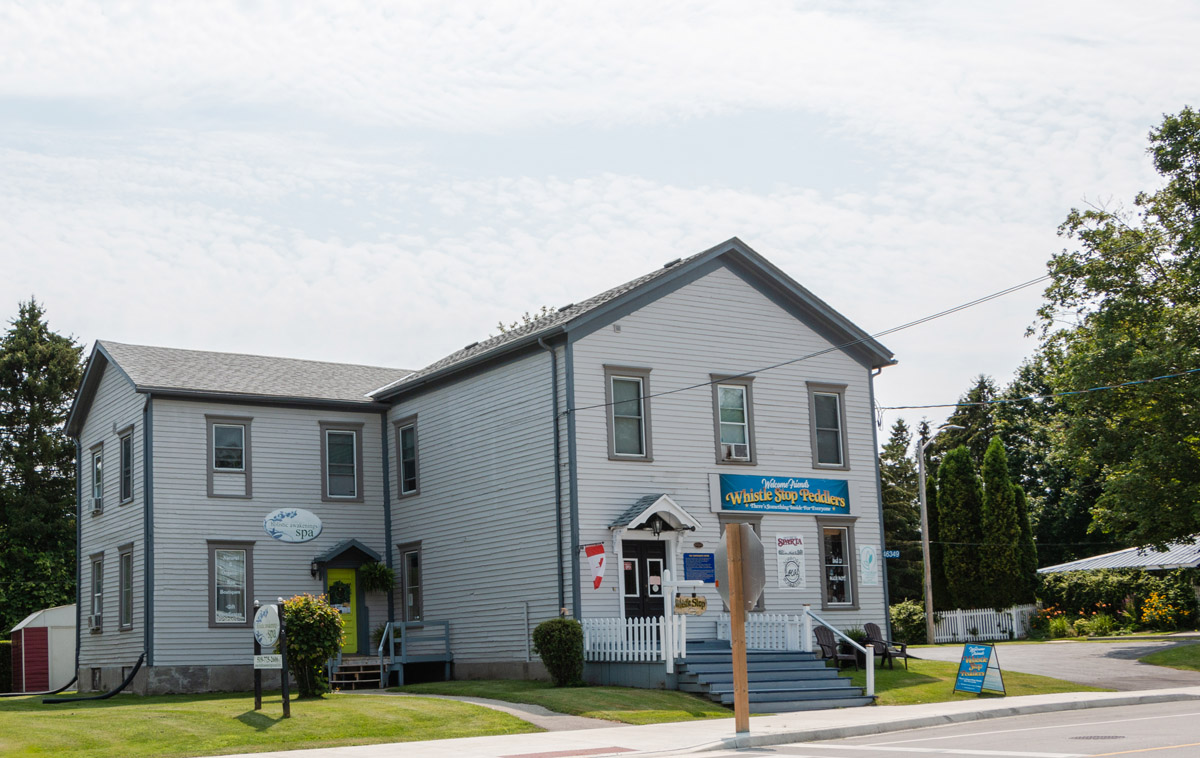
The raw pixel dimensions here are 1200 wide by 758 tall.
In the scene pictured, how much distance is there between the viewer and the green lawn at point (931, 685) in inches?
904

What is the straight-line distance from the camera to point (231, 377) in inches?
1223

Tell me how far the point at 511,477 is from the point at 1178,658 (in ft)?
53.1

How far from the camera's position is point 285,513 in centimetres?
3000

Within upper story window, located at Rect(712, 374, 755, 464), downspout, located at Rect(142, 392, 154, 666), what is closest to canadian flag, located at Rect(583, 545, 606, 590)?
upper story window, located at Rect(712, 374, 755, 464)

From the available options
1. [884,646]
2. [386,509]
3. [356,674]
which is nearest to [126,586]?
[386,509]

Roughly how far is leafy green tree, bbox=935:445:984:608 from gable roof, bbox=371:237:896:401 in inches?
819

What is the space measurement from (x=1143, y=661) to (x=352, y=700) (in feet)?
61.3

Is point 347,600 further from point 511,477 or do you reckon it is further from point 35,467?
point 35,467

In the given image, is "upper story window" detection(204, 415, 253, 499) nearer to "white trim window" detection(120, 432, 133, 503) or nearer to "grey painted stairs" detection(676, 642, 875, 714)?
"white trim window" detection(120, 432, 133, 503)

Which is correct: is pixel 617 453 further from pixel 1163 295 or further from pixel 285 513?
pixel 1163 295

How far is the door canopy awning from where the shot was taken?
81.8 ft

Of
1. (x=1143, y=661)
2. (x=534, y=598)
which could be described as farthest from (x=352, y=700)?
(x=1143, y=661)

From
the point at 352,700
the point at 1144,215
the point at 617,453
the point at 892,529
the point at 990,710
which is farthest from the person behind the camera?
the point at 892,529

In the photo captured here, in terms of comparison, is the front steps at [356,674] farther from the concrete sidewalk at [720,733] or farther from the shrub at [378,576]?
the concrete sidewalk at [720,733]
